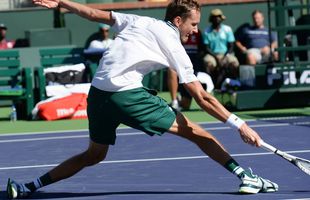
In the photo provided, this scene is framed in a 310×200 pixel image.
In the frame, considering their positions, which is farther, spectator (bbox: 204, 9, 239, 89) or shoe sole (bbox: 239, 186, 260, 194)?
spectator (bbox: 204, 9, 239, 89)

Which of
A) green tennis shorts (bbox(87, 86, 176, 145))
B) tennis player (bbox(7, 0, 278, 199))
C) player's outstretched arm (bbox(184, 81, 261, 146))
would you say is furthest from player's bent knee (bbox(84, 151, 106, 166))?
player's outstretched arm (bbox(184, 81, 261, 146))

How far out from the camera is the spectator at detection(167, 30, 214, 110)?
52.8ft

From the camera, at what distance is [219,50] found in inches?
718

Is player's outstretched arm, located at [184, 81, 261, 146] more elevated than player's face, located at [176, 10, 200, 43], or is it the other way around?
player's face, located at [176, 10, 200, 43]

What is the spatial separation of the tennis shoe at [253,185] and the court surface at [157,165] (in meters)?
0.06

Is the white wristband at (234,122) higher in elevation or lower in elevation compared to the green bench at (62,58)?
higher

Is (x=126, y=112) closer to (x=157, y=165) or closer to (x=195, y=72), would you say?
(x=157, y=165)

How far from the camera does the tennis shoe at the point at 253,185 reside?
8297 millimetres

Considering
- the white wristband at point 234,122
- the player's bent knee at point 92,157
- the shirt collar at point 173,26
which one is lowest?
the player's bent knee at point 92,157

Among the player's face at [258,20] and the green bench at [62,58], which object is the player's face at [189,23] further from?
the player's face at [258,20]

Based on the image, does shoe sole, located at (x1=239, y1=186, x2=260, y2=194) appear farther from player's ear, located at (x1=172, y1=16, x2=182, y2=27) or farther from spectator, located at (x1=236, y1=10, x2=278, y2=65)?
spectator, located at (x1=236, y1=10, x2=278, y2=65)

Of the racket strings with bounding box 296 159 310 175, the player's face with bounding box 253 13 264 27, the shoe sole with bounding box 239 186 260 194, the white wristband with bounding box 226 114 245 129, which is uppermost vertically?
the white wristband with bounding box 226 114 245 129

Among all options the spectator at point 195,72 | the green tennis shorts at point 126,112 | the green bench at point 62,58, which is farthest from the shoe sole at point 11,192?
the green bench at point 62,58

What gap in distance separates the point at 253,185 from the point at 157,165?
2194 mm
